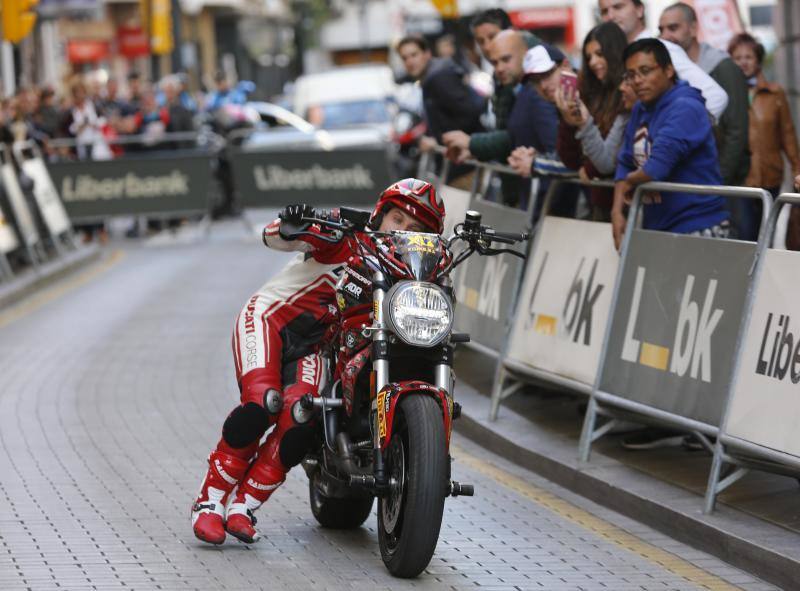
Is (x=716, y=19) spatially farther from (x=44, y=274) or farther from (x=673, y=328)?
(x=44, y=274)

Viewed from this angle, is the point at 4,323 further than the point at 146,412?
Yes

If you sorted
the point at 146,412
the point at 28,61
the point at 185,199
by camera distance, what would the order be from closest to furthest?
the point at 146,412, the point at 185,199, the point at 28,61

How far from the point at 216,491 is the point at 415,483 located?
3.96ft

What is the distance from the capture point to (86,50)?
178 ft

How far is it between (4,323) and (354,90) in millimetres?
17486

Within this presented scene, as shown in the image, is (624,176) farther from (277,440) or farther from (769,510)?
(277,440)

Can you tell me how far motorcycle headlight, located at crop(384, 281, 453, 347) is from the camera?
252 inches

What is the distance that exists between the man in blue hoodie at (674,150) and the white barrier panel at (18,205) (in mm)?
11170

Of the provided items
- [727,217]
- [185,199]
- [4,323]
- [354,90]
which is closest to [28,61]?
[354,90]

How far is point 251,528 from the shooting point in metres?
7.08

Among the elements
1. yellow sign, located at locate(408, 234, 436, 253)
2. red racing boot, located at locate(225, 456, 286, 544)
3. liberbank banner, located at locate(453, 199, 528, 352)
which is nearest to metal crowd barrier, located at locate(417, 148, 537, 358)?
liberbank banner, located at locate(453, 199, 528, 352)

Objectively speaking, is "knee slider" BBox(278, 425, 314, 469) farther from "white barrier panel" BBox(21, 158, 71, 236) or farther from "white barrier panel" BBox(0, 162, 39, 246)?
"white barrier panel" BBox(21, 158, 71, 236)

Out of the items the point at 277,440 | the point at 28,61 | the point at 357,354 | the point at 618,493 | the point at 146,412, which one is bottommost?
the point at 28,61

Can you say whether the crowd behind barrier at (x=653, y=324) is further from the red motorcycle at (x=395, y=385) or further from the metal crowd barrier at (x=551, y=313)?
the red motorcycle at (x=395, y=385)
